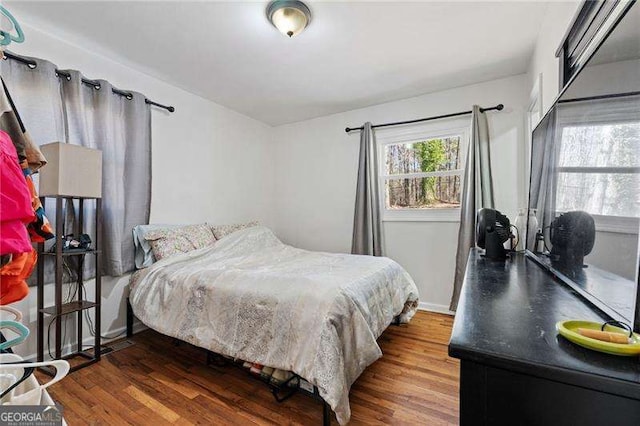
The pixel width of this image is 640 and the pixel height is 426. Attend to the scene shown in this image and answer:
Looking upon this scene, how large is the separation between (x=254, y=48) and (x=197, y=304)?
2.05m

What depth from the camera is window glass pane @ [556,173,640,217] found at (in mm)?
692

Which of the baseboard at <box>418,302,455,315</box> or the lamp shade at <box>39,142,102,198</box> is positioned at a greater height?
the lamp shade at <box>39,142,102,198</box>

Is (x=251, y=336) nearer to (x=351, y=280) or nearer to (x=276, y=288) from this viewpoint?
(x=276, y=288)

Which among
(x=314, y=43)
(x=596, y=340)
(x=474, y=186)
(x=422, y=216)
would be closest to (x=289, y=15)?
(x=314, y=43)

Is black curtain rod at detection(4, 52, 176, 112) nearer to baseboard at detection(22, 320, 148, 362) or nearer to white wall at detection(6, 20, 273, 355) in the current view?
white wall at detection(6, 20, 273, 355)

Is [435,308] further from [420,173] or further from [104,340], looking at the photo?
[104,340]

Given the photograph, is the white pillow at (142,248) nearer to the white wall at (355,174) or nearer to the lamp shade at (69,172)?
the lamp shade at (69,172)

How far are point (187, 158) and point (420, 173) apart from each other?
8.76ft

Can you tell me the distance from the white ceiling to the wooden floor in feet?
8.10

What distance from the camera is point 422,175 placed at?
135 inches

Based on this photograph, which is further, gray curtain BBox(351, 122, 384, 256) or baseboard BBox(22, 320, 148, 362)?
gray curtain BBox(351, 122, 384, 256)

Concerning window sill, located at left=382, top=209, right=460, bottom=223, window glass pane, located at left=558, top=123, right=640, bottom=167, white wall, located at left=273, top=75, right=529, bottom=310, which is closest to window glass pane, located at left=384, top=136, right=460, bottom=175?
white wall, located at left=273, top=75, right=529, bottom=310

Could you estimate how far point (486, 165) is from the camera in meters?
2.93

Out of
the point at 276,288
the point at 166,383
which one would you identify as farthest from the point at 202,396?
the point at 276,288
